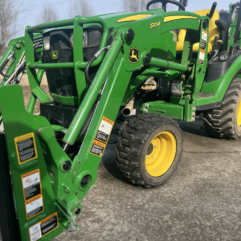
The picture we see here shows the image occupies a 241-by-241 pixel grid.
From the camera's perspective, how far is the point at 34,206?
5.01 feet

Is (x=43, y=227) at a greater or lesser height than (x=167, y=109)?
lesser

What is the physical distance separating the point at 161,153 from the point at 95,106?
101 cm

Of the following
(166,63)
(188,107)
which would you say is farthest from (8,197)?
(188,107)

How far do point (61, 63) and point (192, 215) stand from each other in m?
1.79

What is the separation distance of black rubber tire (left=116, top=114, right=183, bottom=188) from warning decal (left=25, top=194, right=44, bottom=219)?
888 mm

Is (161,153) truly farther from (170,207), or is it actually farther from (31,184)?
(31,184)

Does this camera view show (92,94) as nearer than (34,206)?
No

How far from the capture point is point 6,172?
1.47m

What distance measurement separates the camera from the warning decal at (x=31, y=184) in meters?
1.47

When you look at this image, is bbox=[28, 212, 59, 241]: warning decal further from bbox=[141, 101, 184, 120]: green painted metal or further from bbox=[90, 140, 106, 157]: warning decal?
bbox=[141, 101, 184, 120]: green painted metal

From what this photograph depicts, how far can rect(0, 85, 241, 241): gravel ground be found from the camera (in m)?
1.83

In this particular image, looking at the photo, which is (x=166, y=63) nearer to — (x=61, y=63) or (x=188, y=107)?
(x=188, y=107)

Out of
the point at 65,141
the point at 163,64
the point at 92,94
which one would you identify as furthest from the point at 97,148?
the point at 163,64

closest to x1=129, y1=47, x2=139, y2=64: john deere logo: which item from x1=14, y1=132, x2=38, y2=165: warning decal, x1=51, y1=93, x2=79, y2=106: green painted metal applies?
x1=51, y1=93, x2=79, y2=106: green painted metal
